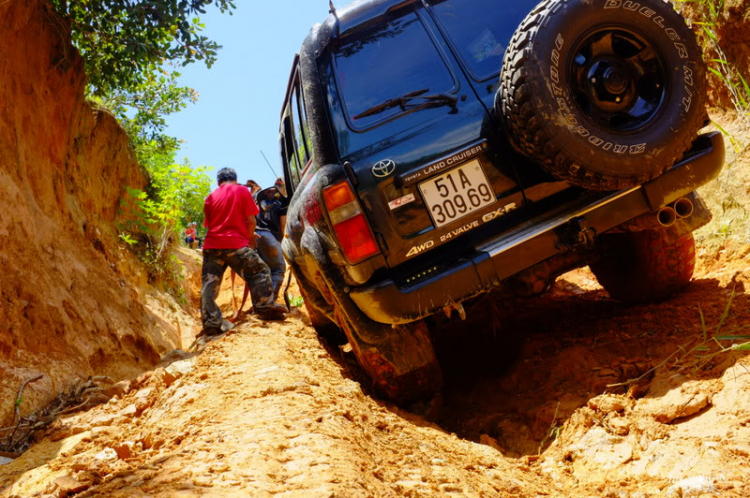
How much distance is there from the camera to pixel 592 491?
221 centimetres

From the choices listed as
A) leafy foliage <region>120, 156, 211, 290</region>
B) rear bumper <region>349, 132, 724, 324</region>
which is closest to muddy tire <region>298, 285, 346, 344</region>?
rear bumper <region>349, 132, 724, 324</region>

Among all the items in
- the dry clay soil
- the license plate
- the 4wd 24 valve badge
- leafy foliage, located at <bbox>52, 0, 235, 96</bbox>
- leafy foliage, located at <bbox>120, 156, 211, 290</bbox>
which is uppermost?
leafy foliage, located at <bbox>52, 0, 235, 96</bbox>

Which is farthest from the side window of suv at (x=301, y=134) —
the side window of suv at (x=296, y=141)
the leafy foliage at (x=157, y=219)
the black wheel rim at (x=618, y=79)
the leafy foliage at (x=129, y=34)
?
the leafy foliage at (x=157, y=219)

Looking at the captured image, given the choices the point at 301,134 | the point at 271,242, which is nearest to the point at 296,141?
the point at 301,134

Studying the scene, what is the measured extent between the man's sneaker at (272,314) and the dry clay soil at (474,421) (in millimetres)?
1767

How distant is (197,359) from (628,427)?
9.97ft

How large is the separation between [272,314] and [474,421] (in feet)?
11.3

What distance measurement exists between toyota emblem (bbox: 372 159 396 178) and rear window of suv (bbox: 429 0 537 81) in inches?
27.5

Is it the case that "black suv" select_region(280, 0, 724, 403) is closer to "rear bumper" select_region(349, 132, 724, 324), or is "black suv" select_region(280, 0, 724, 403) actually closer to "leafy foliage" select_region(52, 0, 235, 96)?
"rear bumper" select_region(349, 132, 724, 324)

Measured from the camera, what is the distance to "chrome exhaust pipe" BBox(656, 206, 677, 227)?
3.03 meters

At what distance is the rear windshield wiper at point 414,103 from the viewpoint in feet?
10.0

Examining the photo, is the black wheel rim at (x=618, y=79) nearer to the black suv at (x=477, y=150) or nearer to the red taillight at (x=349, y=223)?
the black suv at (x=477, y=150)

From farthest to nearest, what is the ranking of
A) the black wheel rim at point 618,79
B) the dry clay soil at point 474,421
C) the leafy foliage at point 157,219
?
the leafy foliage at point 157,219 → the black wheel rim at point 618,79 → the dry clay soil at point 474,421

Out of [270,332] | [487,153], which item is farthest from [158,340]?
[487,153]
